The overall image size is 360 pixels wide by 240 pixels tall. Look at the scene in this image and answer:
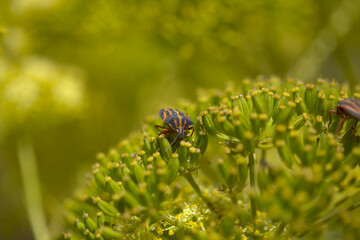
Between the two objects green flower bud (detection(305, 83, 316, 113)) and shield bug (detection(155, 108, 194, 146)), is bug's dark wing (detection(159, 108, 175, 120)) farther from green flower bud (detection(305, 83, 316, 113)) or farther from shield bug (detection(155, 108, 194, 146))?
green flower bud (detection(305, 83, 316, 113))

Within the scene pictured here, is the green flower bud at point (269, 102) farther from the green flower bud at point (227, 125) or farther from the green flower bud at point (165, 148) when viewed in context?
the green flower bud at point (165, 148)

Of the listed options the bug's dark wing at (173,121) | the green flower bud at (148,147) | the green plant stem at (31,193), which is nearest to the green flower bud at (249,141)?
the bug's dark wing at (173,121)

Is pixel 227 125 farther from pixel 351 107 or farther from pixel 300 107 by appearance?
pixel 351 107

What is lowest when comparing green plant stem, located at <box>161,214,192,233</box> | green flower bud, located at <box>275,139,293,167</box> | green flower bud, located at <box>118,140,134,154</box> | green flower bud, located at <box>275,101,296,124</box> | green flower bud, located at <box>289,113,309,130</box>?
green plant stem, located at <box>161,214,192,233</box>

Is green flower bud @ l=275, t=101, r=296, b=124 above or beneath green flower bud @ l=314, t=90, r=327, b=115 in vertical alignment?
beneath

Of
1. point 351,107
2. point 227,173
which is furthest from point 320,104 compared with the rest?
point 227,173

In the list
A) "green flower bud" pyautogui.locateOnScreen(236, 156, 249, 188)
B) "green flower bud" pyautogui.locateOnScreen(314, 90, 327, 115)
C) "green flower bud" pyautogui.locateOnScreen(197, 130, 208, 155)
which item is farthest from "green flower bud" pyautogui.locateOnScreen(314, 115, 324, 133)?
"green flower bud" pyautogui.locateOnScreen(197, 130, 208, 155)
